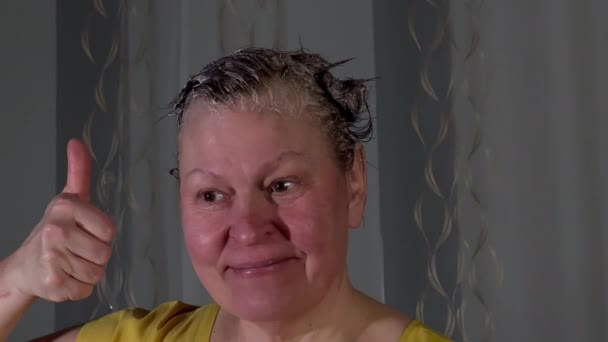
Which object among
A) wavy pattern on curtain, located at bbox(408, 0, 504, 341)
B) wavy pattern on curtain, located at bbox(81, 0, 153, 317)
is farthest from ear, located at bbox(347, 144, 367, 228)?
wavy pattern on curtain, located at bbox(81, 0, 153, 317)

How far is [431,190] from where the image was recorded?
70.8 inches

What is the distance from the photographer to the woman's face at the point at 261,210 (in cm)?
92

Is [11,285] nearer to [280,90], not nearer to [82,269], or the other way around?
[82,269]

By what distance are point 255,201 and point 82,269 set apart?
7.9 inches

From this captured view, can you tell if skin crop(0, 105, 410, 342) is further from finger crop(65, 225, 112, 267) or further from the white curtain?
the white curtain

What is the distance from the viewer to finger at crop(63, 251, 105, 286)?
898mm

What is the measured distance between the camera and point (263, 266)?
92cm

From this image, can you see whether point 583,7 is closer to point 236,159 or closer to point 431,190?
point 431,190

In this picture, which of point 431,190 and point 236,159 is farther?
point 431,190

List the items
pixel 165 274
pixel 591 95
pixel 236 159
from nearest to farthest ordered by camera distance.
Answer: pixel 236 159 < pixel 591 95 < pixel 165 274

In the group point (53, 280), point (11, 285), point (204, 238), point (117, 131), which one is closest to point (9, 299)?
point (11, 285)

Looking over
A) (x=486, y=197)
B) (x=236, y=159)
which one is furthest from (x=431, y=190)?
(x=236, y=159)

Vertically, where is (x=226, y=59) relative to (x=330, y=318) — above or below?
above

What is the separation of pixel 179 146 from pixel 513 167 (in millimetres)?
956
